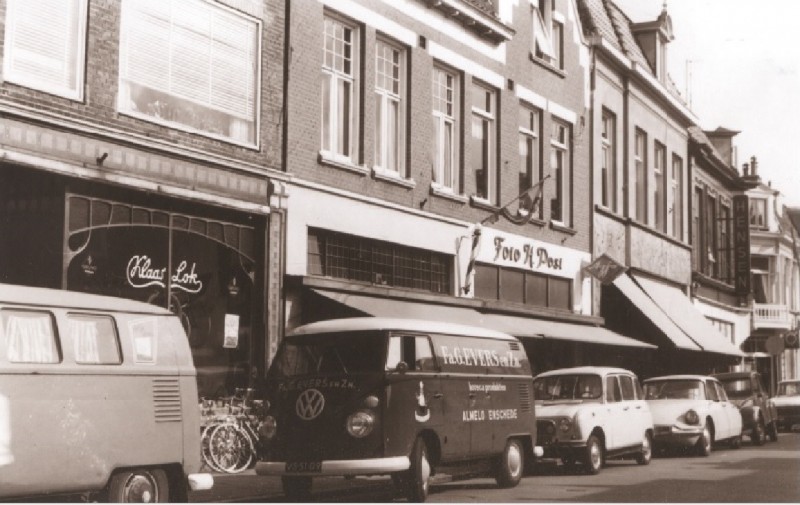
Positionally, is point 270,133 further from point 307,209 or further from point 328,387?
point 328,387

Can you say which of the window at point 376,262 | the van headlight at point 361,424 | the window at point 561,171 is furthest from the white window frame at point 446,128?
the van headlight at point 361,424

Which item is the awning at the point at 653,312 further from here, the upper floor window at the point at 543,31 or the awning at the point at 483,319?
the upper floor window at the point at 543,31

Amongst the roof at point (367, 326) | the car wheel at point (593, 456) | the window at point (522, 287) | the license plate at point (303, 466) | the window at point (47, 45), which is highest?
the window at point (47, 45)

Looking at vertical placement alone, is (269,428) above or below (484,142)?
below

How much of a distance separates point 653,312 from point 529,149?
20.3 ft

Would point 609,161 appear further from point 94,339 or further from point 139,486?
point 94,339

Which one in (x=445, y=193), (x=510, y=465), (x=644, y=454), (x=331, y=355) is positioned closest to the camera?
(x=331, y=355)

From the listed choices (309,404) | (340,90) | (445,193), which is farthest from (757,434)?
(309,404)

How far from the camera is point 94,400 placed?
10.9 metres

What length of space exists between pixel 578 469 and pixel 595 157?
46.6 ft

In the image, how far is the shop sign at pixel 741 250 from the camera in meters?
45.2

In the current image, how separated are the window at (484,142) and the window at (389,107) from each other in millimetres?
3200

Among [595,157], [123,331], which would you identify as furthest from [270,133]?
[595,157]

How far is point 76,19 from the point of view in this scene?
1590 cm
